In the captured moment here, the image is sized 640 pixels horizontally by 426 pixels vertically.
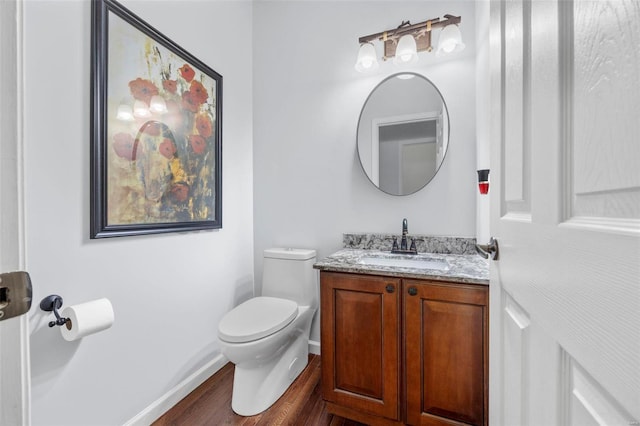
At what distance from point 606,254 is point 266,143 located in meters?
2.09

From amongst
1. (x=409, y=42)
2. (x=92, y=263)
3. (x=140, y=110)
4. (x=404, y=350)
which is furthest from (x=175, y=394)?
(x=409, y=42)

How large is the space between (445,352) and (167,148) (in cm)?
173

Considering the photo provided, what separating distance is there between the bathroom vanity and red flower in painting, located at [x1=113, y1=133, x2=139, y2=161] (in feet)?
3.62

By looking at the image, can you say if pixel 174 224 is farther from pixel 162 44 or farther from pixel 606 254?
pixel 606 254

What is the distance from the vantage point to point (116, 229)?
1.22 m

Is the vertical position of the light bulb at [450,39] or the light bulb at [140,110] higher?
the light bulb at [450,39]

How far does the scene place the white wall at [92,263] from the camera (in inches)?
39.0

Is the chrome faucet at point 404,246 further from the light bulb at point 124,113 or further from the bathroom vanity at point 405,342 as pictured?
the light bulb at point 124,113

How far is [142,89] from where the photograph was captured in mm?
1344

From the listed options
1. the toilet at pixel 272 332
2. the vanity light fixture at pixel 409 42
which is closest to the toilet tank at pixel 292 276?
the toilet at pixel 272 332

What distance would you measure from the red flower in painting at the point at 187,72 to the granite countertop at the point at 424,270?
1356 mm

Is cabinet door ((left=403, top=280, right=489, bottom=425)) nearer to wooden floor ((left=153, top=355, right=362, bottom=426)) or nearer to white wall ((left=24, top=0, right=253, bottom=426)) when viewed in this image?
wooden floor ((left=153, top=355, right=362, bottom=426))

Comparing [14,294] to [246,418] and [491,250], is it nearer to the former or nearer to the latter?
[491,250]

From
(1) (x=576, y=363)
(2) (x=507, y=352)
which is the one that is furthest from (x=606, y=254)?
(2) (x=507, y=352)
